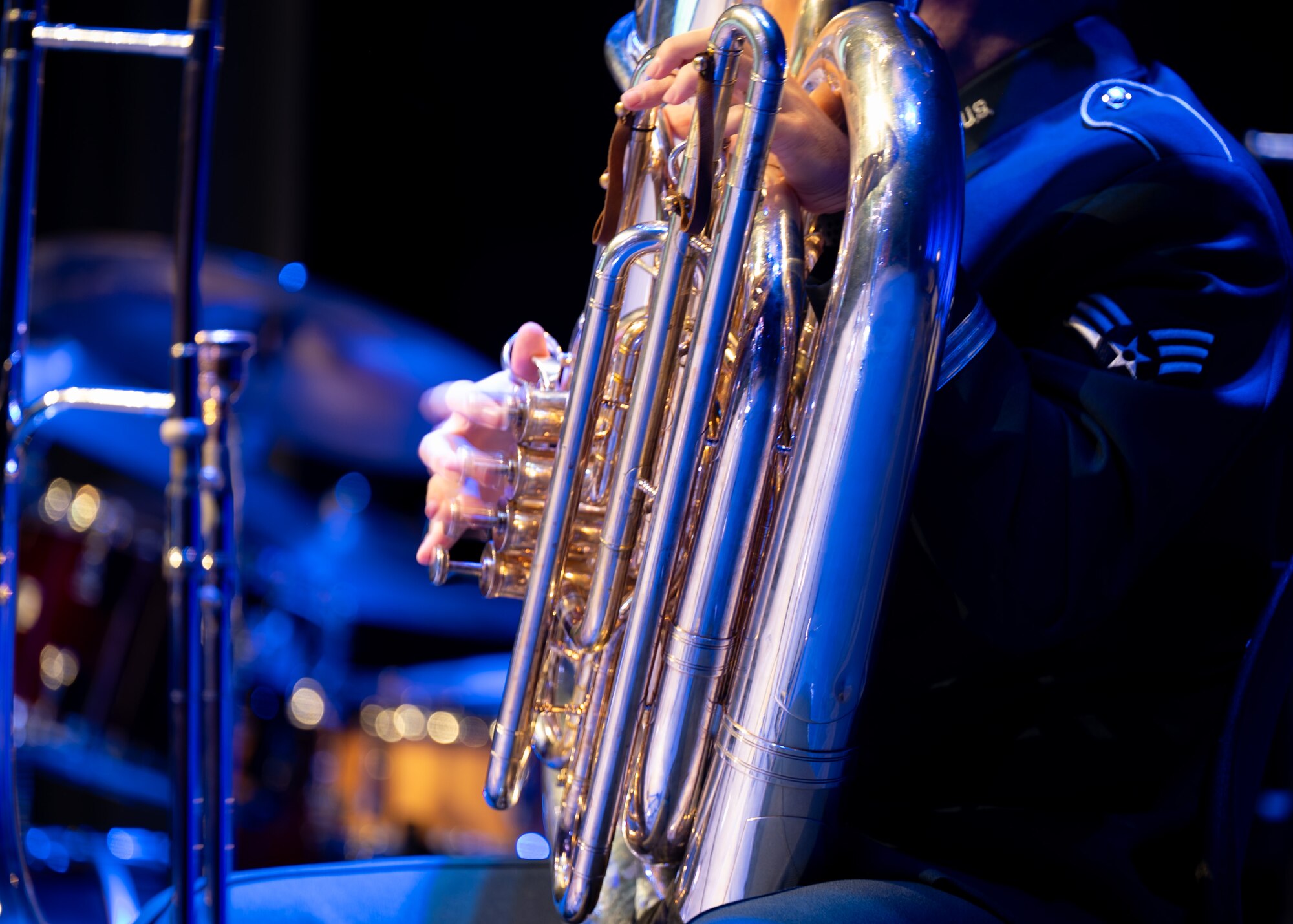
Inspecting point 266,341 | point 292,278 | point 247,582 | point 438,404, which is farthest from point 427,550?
Result: point 247,582

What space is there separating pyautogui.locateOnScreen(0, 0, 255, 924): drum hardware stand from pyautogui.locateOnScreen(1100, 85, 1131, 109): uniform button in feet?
1.80

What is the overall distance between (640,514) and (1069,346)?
263 millimetres

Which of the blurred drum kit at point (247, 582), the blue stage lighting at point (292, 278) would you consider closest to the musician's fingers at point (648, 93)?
the blurred drum kit at point (247, 582)

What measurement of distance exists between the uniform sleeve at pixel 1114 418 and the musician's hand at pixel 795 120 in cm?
12

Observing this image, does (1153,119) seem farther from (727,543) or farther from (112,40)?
(112,40)

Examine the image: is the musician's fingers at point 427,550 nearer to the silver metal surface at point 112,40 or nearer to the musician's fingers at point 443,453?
the musician's fingers at point 443,453

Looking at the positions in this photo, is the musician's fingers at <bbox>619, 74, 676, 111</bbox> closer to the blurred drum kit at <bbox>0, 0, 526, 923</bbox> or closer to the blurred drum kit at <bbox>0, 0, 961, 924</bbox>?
the blurred drum kit at <bbox>0, 0, 961, 924</bbox>

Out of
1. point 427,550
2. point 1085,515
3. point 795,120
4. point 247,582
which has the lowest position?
point 247,582

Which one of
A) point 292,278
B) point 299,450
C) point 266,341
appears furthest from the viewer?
point 299,450

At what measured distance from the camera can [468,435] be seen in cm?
79

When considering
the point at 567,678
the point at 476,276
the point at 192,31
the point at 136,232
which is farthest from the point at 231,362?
the point at 136,232

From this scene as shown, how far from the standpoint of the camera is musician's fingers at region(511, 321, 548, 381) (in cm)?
75

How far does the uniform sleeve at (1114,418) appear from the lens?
0.57 meters

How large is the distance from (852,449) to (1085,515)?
16cm
